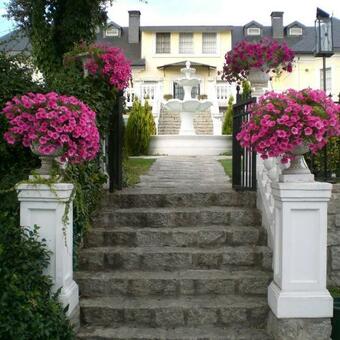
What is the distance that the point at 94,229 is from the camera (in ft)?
17.6

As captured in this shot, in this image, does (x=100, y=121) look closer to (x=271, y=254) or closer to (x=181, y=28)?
(x=271, y=254)

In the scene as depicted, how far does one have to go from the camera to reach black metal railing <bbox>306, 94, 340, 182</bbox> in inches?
225

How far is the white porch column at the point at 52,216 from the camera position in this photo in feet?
13.2

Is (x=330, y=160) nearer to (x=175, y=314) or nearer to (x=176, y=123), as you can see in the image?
(x=175, y=314)

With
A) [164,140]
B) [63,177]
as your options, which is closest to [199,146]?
[164,140]

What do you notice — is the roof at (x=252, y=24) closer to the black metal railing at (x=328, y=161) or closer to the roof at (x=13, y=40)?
the roof at (x=13, y=40)

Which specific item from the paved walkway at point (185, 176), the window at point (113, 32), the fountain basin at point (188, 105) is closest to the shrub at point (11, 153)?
the paved walkway at point (185, 176)

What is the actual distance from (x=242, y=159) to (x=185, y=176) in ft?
6.26

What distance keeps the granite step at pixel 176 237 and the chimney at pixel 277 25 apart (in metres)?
31.9

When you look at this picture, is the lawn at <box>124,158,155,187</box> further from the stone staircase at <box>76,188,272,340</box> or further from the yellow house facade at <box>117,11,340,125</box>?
the yellow house facade at <box>117,11,340,125</box>

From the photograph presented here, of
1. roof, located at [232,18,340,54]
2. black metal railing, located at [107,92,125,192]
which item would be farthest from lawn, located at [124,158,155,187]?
roof, located at [232,18,340,54]

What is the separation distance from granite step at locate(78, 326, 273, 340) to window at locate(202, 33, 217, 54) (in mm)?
29654

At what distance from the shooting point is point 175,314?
175 inches

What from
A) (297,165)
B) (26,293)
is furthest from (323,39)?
(26,293)
